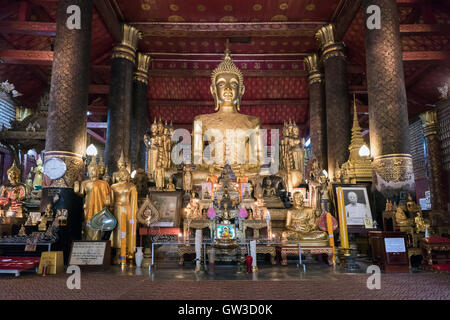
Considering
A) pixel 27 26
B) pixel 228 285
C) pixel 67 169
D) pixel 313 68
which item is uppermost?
pixel 313 68

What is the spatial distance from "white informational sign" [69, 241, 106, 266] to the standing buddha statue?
0.29m

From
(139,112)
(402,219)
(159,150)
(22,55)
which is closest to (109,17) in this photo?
(22,55)

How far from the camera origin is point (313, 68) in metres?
12.2

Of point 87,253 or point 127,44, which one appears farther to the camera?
point 127,44

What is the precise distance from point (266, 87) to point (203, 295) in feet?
42.3

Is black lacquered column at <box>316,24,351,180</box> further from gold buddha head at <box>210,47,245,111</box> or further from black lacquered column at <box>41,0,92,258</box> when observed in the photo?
black lacquered column at <box>41,0,92,258</box>

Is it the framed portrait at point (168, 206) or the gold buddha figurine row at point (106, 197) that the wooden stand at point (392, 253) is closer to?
the framed portrait at point (168, 206)

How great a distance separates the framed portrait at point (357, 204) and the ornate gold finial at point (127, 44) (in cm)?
718

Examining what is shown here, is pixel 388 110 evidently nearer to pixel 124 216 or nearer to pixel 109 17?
pixel 124 216

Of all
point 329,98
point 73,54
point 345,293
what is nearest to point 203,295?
point 345,293


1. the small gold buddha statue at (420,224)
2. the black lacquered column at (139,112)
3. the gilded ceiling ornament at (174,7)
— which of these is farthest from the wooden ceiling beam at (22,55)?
the small gold buddha statue at (420,224)

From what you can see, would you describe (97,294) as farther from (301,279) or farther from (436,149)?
(436,149)

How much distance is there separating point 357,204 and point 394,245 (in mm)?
2135

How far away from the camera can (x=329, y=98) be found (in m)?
10.1
